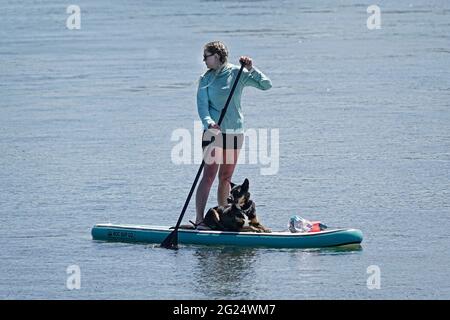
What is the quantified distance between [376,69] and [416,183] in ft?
30.5

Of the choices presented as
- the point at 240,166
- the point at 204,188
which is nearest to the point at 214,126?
the point at 204,188

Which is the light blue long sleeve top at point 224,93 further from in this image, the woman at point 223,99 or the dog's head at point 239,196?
the dog's head at point 239,196

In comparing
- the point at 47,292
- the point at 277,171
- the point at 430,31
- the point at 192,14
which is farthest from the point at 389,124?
the point at 192,14

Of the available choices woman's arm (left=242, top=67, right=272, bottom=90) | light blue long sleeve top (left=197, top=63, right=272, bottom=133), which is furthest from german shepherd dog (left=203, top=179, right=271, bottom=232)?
woman's arm (left=242, top=67, right=272, bottom=90)

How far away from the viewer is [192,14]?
32.8m

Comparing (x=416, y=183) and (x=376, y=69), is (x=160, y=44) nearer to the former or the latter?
(x=376, y=69)

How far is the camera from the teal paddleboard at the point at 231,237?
1228cm

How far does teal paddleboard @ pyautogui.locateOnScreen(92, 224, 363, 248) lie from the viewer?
12.3 m

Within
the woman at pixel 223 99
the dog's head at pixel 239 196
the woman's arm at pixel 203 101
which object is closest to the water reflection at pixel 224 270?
the dog's head at pixel 239 196

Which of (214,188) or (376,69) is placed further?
(376,69)

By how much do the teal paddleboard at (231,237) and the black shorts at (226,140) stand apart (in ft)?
2.65

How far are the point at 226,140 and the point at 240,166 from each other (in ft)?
11.4

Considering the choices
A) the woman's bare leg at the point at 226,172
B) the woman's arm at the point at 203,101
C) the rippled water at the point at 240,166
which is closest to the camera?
the rippled water at the point at 240,166

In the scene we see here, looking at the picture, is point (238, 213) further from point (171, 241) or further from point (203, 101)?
point (203, 101)
